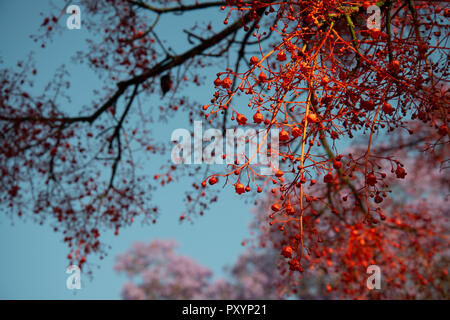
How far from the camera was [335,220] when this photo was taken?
493 cm

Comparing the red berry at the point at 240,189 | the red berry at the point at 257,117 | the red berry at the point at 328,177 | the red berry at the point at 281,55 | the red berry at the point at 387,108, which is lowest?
the red berry at the point at 240,189

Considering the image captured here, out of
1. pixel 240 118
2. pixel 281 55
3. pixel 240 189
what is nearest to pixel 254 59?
pixel 281 55

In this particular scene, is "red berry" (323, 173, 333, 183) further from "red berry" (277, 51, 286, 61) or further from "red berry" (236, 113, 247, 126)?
"red berry" (277, 51, 286, 61)

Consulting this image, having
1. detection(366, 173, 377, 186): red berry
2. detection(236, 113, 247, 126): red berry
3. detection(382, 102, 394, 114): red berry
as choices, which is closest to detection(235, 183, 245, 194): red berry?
detection(236, 113, 247, 126): red berry

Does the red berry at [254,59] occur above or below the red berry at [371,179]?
above

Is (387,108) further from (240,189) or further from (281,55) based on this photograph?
(240,189)

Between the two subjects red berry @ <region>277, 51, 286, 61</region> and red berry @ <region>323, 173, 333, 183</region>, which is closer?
red berry @ <region>323, 173, 333, 183</region>

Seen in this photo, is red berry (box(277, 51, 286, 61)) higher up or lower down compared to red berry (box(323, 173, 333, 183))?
higher up

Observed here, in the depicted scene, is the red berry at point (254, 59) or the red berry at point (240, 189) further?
the red berry at point (254, 59)

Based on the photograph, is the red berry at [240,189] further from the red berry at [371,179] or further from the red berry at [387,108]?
the red berry at [387,108]

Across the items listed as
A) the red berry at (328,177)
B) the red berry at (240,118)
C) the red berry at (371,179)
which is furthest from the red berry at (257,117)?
the red berry at (371,179)

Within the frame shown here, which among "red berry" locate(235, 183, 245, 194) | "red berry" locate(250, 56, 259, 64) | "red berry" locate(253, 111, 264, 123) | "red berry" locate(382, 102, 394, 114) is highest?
"red berry" locate(250, 56, 259, 64)

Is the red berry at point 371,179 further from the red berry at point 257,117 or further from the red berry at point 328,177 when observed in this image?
the red berry at point 257,117
